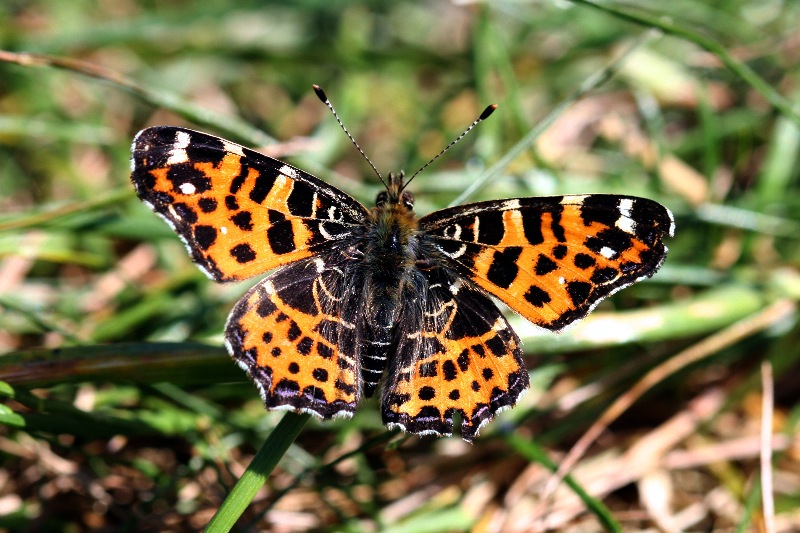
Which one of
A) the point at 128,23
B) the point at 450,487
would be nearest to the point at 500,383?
the point at 450,487

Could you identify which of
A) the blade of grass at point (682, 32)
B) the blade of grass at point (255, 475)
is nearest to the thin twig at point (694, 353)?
the blade of grass at point (682, 32)

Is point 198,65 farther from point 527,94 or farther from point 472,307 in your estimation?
point 472,307

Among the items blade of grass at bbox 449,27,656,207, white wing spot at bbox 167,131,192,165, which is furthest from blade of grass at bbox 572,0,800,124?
white wing spot at bbox 167,131,192,165

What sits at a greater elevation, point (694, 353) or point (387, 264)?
point (387, 264)

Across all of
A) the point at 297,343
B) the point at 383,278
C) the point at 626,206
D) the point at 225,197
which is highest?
the point at 225,197

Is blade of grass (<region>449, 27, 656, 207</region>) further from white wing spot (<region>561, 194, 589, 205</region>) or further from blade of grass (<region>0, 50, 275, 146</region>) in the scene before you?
blade of grass (<region>0, 50, 275, 146</region>)

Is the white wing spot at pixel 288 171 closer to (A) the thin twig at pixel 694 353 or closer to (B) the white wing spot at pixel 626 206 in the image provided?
(B) the white wing spot at pixel 626 206

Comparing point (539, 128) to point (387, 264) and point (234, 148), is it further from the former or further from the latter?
point (234, 148)

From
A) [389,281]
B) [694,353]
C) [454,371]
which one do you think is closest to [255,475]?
[454,371]
